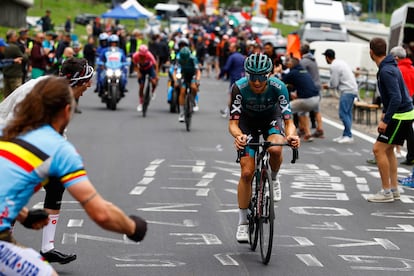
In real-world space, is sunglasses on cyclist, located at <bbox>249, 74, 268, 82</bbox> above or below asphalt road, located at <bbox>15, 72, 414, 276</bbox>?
above

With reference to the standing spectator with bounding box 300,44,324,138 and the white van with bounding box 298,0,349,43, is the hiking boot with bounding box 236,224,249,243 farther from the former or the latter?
the white van with bounding box 298,0,349,43

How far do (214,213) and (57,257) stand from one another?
3348 millimetres

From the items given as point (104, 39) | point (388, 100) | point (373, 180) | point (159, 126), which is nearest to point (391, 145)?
point (388, 100)

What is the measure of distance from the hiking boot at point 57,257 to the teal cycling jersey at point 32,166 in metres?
3.21

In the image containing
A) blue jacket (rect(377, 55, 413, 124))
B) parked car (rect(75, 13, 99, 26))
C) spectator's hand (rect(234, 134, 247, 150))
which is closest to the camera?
spectator's hand (rect(234, 134, 247, 150))

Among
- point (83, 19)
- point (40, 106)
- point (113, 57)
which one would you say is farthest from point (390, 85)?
point (83, 19)

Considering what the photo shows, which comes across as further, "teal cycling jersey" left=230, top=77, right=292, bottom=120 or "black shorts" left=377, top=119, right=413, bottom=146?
"black shorts" left=377, top=119, right=413, bottom=146

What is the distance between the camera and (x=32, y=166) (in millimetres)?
4902

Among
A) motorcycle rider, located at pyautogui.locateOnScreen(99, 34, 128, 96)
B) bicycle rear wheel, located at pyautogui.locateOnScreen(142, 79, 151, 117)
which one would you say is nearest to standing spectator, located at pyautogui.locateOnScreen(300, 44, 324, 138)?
bicycle rear wheel, located at pyautogui.locateOnScreen(142, 79, 151, 117)

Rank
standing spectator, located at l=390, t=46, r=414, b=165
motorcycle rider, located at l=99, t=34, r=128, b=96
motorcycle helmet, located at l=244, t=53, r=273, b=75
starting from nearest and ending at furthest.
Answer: motorcycle helmet, located at l=244, t=53, r=273, b=75
standing spectator, located at l=390, t=46, r=414, b=165
motorcycle rider, located at l=99, t=34, r=128, b=96

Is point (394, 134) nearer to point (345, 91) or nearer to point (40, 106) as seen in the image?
point (345, 91)

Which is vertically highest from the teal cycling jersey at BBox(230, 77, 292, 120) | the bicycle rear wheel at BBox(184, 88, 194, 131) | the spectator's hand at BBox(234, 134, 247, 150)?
the teal cycling jersey at BBox(230, 77, 292, 120)

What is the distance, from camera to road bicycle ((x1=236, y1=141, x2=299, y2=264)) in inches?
331

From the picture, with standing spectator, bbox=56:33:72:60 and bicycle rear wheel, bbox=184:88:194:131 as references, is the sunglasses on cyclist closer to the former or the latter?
bicycle rear wheel, bbox=184:88:194:131
